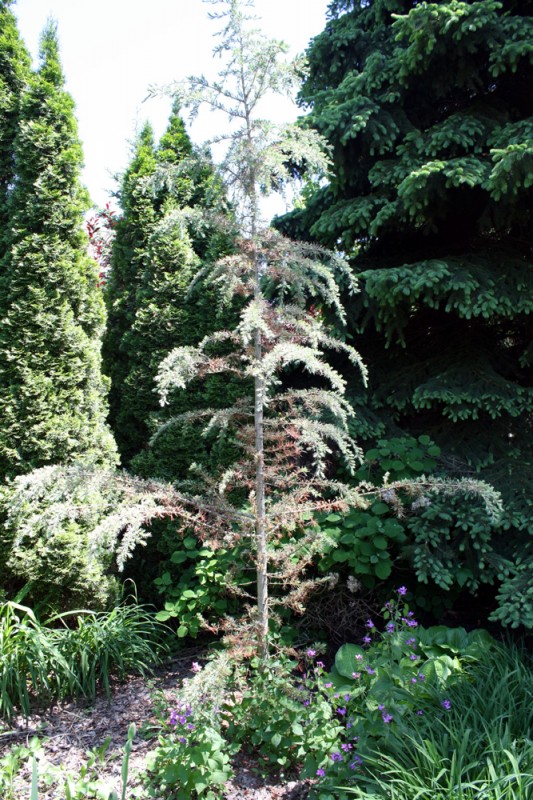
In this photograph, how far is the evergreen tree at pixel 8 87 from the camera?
11.9 feet

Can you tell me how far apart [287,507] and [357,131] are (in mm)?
2313

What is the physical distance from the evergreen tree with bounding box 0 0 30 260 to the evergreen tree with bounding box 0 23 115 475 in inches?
5.2

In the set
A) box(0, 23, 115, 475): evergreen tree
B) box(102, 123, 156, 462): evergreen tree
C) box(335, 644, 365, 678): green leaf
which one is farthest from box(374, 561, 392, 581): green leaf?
box(102, 123, 156, 462): evergreen tree

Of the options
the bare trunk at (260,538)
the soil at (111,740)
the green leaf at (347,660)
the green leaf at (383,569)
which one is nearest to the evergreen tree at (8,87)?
the bare trunk at (260,538)

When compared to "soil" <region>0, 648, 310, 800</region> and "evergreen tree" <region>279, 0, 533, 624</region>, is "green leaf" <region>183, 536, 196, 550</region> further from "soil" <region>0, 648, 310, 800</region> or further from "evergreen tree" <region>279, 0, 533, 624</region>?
"evergreen tree" <region>279, 0, 533, 624</region>

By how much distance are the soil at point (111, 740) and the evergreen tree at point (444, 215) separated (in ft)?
4.57

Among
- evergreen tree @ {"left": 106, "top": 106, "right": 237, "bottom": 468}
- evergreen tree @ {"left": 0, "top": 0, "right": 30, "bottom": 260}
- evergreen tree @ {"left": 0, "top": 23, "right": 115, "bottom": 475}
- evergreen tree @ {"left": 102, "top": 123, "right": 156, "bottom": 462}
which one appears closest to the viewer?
evergreen tree @ {"left": 0, "top": 23, "right": 115, "bottom": 475}

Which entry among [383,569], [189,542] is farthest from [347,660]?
[189,542]

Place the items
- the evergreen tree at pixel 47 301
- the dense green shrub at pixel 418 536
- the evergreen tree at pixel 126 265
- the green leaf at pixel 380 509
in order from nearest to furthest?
the dense green shrub at pixel 418 536 < the green leaf at pixel 380 509 < the evergreen tree at pixel 47 301 < the evergreen tree at pixel 126 265

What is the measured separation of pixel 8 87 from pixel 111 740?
12.9 feet

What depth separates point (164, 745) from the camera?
2.30 m

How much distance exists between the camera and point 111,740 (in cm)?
269

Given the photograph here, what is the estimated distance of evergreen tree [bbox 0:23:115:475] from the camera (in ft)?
11.1

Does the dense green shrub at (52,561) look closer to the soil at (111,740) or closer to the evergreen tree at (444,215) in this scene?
the soil at (111,740)
